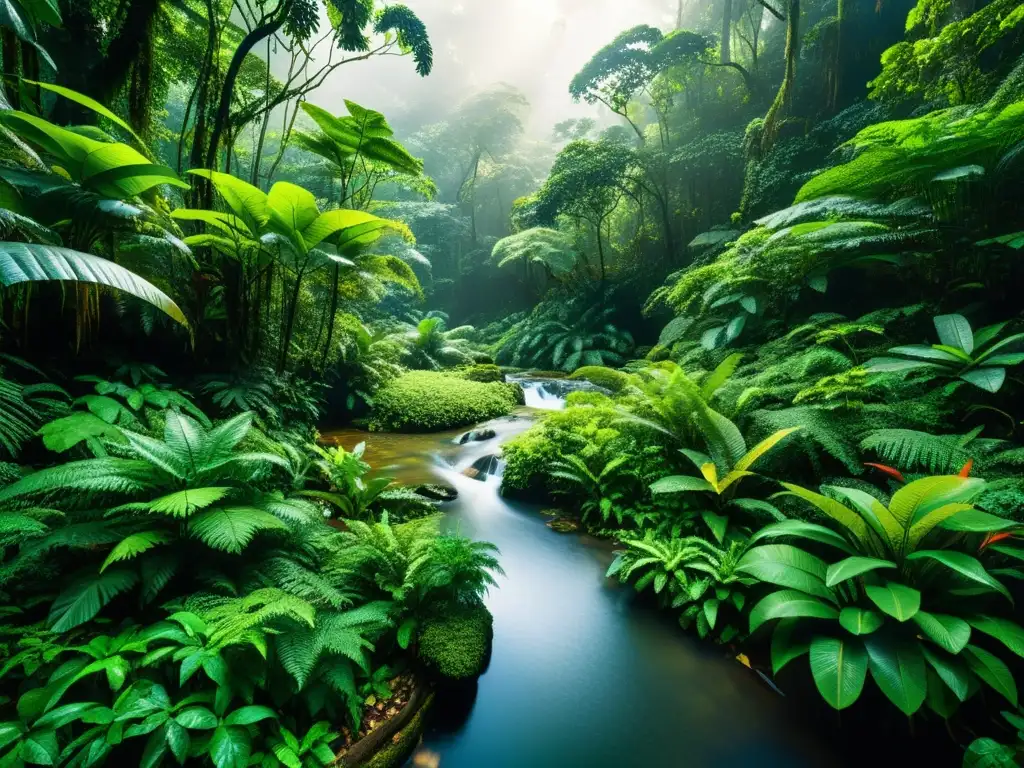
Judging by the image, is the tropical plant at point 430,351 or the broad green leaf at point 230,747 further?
the tropical plant at point 430,351

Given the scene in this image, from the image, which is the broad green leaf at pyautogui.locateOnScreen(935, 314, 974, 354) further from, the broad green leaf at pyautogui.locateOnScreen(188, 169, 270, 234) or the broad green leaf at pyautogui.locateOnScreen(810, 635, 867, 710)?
the broad green leaf at pyautogui.locateOnScreen(188, 169, 270, 234)

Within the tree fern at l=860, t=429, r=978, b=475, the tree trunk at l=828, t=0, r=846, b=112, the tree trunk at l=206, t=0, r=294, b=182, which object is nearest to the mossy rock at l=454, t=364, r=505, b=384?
the tree trunk at l=206, t=0, r=294, b=182

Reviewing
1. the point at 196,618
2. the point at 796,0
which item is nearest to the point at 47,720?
the point at 196,618

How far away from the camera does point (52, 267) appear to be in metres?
1.75

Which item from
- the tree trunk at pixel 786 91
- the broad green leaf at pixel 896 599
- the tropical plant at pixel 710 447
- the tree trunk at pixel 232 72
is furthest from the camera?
the tree trunk at pixel 786 91

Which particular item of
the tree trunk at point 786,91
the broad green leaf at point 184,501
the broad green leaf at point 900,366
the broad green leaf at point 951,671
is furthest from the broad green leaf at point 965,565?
the tree trunk at point 786,91

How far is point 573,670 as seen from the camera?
8.52 feet

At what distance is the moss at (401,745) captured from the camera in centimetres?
182

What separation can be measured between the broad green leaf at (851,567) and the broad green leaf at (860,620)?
156mm

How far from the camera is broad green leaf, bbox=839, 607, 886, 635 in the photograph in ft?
6.22

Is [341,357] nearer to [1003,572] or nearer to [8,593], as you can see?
[8,593]

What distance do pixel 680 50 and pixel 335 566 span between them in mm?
16862

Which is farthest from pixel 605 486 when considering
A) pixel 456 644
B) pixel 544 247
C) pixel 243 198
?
pixel 544 247

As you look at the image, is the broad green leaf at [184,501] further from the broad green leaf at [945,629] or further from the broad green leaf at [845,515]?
the broad green leaf at [945,629]
